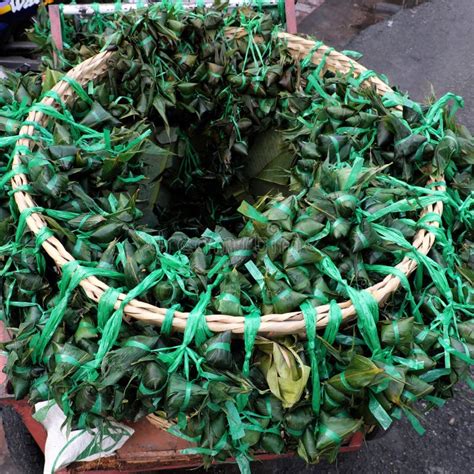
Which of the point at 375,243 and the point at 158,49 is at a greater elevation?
the point at 158,49

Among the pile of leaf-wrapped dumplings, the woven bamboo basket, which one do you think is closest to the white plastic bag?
the pile of leaf-wrapped dumplings

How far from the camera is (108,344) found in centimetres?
105

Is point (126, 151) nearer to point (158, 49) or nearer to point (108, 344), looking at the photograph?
point (158, 49)

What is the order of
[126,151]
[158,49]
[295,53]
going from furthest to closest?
[295,53] < [158,49] < [126,151]

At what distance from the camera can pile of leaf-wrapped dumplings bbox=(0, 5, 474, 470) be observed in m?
1.05

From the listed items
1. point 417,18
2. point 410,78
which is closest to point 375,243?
point 410,78

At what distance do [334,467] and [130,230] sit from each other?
3.74 ft

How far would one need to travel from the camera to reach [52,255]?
112 centimetres

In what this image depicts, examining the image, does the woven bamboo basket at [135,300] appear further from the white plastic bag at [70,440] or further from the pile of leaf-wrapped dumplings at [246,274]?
the white plastic bag at [70,440]

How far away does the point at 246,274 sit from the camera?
3.72 ft

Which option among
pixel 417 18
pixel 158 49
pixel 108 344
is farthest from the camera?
pixel 417 18

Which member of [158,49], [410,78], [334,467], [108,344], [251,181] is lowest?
[334,467]

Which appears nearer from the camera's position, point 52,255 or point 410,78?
point 52,255

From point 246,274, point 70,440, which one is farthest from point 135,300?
point 70,440
